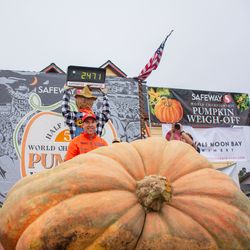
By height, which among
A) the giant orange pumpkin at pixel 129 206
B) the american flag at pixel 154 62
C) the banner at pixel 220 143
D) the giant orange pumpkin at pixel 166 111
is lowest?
the banner at pixel 220 143

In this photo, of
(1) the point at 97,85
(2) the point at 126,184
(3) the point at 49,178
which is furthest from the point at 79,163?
(1) the point at 97,85

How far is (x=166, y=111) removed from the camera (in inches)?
380

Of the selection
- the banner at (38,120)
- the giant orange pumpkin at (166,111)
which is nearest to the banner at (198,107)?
the giant orange pumpkin at (166,111)

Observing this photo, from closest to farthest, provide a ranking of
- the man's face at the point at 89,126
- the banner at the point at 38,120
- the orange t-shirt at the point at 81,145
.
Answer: the orange t-shirt at the point at 81,145 → the man's face at the point at 89,126 → the banner at the point at 38,120

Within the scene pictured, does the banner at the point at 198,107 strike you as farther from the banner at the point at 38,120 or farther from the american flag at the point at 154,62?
the american flag at the point at 154,62

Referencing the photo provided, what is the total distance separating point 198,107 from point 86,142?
268 inches

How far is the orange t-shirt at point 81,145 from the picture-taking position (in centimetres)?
362

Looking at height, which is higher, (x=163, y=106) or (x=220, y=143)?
(x=163, y=106)

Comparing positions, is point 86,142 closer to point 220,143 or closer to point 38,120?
point 38,120

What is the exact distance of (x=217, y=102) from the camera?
10445 millimetres

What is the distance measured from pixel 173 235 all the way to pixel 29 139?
22.8 ft

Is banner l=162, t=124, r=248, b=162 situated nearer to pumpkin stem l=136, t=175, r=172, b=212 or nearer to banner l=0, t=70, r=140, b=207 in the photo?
banner l=0, t=70, r=140, b=207

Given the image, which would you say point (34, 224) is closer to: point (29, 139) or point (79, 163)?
point (79, 163)

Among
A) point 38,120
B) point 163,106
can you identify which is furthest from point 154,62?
point 38,120
